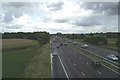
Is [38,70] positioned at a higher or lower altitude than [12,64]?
lower

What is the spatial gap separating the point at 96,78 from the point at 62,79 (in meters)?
5.84

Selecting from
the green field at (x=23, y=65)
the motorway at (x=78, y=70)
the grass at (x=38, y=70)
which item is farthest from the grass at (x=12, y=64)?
the motorway at (x=78, y=70)

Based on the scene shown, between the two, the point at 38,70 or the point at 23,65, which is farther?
the point at 23,65

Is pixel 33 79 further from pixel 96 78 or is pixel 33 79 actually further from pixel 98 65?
pixel 98 65

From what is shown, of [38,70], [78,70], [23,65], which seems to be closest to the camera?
[78,70]

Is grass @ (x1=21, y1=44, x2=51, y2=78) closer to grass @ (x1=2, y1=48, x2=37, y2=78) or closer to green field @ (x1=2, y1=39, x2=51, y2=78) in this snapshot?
green field @ (x1=2, y1=39, x2=51, y2=78)

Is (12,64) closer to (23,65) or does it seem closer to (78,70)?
(23,65)

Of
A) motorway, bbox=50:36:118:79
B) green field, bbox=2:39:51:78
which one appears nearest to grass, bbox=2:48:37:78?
green field, bbox=2:39:51:78

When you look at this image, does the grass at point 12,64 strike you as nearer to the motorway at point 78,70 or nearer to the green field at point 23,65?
the green field at point 23,65

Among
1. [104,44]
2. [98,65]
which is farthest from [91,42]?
[98,65]

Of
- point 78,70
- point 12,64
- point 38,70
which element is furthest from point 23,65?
point 78,70

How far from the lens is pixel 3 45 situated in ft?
117

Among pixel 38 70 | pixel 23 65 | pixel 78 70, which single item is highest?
pixel 78 70

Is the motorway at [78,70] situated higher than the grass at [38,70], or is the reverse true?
the motorway at [78,70]
